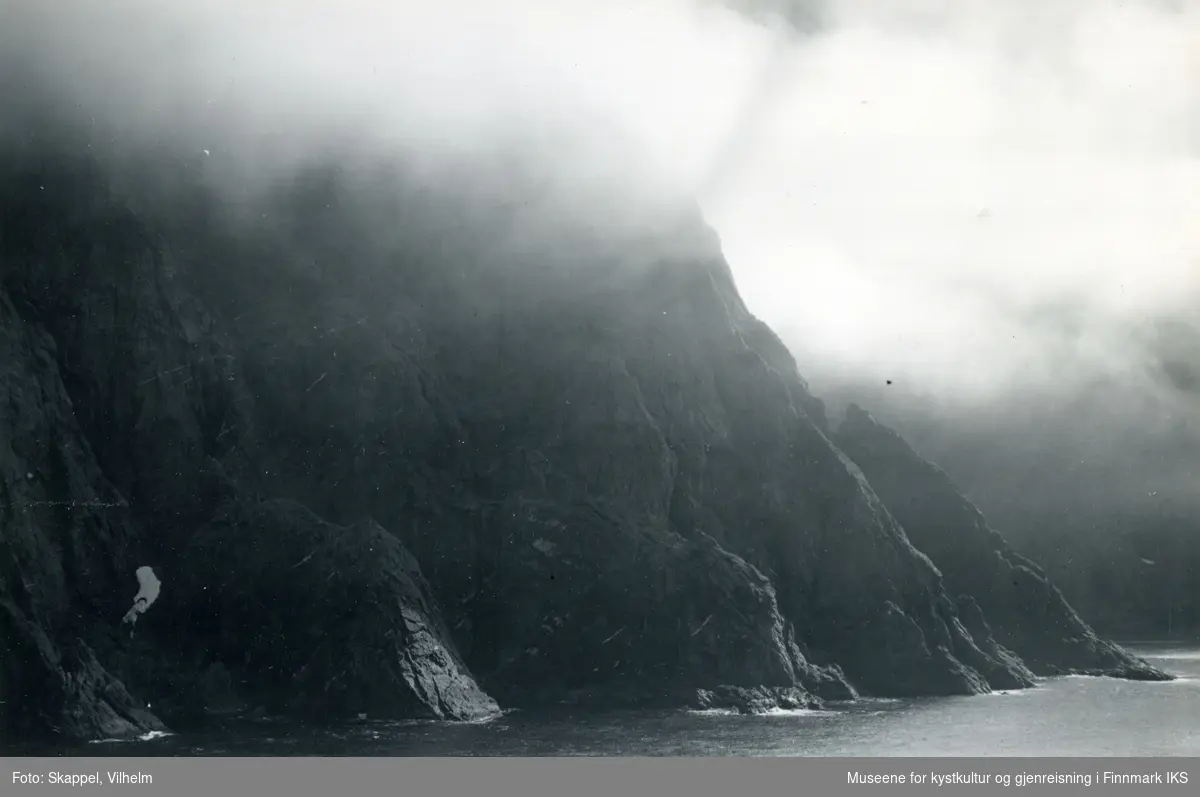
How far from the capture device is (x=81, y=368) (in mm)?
163125

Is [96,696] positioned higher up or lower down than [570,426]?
lower down

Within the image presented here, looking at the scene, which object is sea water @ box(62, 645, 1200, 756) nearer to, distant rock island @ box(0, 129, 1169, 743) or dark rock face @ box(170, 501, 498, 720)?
dark rock face @ box(170, 501, 498, 720)

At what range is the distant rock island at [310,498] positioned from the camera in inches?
5881

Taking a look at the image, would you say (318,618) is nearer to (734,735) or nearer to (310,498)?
(310,498)

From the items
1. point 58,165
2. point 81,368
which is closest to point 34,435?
point 81,368

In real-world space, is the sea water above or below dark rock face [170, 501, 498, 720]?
below

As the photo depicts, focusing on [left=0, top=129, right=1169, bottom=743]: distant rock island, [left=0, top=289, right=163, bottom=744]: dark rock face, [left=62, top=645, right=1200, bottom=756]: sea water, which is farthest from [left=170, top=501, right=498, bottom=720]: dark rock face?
[left=0, top=289, right=163, bottom=744]: dark rock face

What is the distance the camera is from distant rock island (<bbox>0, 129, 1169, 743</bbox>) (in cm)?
14938

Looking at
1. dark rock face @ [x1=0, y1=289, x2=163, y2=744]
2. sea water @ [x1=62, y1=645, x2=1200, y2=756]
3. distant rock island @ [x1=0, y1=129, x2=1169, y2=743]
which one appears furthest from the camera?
distant rock island @ [x1=0, y1=129, x2=1169, y2=743]

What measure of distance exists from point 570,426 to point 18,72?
75419 millimetres

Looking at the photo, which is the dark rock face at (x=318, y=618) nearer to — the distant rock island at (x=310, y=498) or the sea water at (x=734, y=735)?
the distant rock island at (x=310, y=498)

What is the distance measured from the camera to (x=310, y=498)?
17750 centimetres

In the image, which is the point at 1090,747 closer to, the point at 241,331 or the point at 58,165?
the point at 241,331
